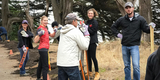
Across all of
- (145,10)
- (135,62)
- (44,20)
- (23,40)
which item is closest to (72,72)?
(135,62)

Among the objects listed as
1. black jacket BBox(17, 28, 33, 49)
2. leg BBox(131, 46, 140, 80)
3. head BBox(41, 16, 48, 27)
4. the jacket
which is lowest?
leg BBox(131, 46, 140, 80)

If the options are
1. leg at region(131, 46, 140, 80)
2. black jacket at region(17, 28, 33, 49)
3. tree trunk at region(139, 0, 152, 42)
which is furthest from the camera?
tree trunk at region(139, 0, 152, 42)

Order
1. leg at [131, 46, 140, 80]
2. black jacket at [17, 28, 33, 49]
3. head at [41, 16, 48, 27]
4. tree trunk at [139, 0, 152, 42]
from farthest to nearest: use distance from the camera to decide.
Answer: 1. tree trunk at [139, 0, 152, 42]
2. black jacket at [17, 28, 33, 49]
3. head at [41, 16, 48, 27]
4. leg at [131, 46, 140, 80]

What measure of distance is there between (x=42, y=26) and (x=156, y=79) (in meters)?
3.81

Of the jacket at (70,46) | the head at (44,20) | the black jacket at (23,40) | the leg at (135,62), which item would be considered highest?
the head at (44,20)

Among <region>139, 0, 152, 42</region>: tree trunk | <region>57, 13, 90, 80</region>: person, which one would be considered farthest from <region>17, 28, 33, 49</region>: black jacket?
<region>139, 0, 152, 42</region>: tree trunk

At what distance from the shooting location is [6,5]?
2278cm

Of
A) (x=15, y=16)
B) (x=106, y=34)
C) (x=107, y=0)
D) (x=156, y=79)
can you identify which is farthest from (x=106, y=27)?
(x=156, y=79)

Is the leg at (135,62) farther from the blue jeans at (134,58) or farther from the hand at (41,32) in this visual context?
the hand at (41,32)

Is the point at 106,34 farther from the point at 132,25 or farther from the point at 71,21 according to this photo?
the point at 71,21

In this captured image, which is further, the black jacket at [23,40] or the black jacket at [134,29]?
the black jacket at [23,40]

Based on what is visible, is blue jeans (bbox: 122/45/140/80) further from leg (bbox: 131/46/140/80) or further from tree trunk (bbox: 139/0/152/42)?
tree trunk (bbox: 139/0/152/42)

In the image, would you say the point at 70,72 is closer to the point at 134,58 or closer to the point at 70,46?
the point at 70,46

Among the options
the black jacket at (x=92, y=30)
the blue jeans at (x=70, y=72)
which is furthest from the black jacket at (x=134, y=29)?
the blue jeans at (x=70, y=72)
